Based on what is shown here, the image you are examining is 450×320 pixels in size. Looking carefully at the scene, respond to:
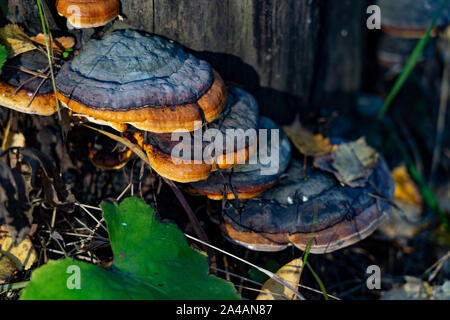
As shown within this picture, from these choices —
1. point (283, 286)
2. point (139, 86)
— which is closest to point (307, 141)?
point (283, 286)

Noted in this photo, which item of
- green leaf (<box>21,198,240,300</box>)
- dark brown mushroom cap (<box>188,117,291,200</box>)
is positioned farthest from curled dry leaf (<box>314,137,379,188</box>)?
green leaf (<box>21,198,240,300</box>)

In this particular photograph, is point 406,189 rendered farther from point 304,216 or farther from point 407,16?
point 304,216

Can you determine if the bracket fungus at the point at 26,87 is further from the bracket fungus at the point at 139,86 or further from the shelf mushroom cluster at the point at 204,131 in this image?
the bracket fungus at the point at 139,86

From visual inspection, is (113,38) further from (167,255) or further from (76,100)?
(167,255)

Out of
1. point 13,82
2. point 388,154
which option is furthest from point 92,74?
point 388,154

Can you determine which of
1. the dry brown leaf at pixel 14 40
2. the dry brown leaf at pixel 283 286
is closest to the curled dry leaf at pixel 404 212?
the dry brown leaf at pixel 283 286

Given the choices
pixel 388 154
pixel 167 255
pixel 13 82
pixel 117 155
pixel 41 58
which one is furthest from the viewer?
pixel 388 154
